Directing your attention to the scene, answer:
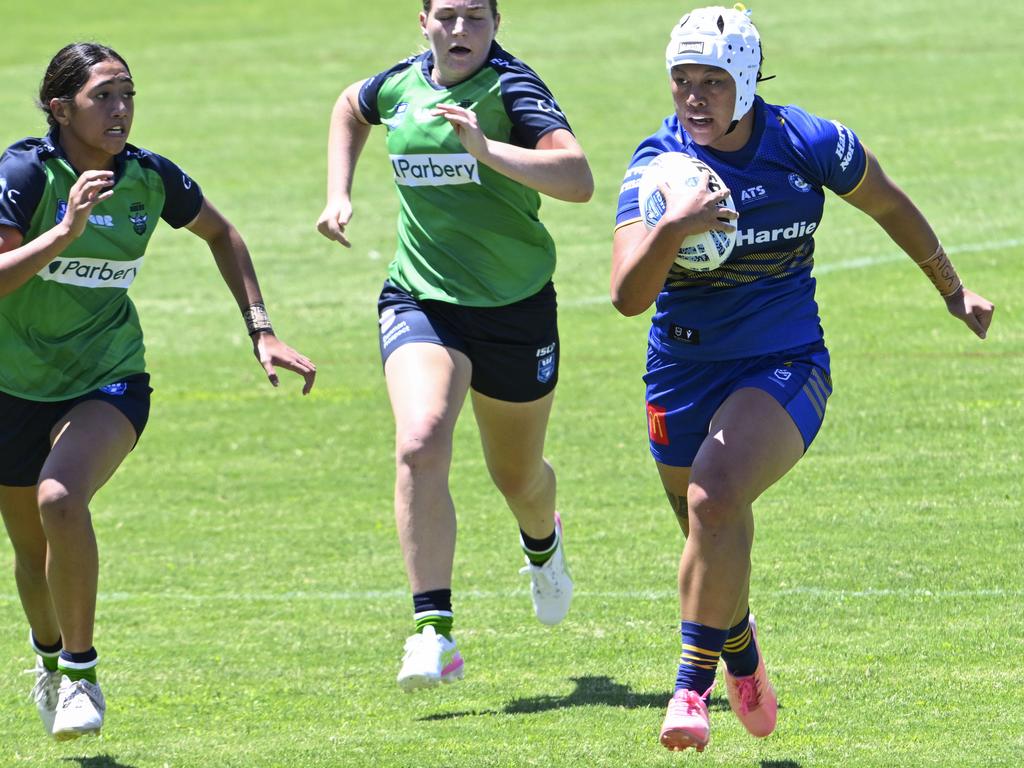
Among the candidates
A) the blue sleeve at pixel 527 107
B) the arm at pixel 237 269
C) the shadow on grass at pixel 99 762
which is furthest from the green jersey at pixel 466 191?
the shadow on grass at pixel 99 762

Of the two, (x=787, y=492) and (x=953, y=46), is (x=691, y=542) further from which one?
(x=953, y=46)

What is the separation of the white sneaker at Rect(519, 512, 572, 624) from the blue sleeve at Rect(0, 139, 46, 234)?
2.84m

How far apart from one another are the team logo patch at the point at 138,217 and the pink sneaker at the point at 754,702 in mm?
2601

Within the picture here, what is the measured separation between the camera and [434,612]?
21.0ft

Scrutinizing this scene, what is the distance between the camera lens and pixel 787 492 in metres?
10.3

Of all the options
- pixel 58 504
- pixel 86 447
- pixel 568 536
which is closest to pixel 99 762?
pixel 58 504

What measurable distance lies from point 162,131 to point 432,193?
57.7ft

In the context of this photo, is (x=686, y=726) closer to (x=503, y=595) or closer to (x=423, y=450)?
(x=423, y=450)

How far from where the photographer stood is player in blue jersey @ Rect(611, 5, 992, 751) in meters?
5.79

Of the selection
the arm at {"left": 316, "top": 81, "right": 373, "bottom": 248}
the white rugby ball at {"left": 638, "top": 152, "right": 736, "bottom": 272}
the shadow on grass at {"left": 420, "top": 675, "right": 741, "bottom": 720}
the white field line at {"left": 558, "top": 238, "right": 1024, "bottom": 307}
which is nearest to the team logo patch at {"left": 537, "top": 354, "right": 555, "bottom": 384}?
the arm at {"left": 316, "top": 81, "right": 373, "bottom": 248}

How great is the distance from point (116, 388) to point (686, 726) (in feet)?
8.03

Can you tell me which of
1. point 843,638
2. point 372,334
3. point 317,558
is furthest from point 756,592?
point 372,334

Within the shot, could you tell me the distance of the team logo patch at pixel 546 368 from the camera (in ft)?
24.6

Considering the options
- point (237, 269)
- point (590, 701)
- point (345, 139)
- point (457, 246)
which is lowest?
point (590, 701)
